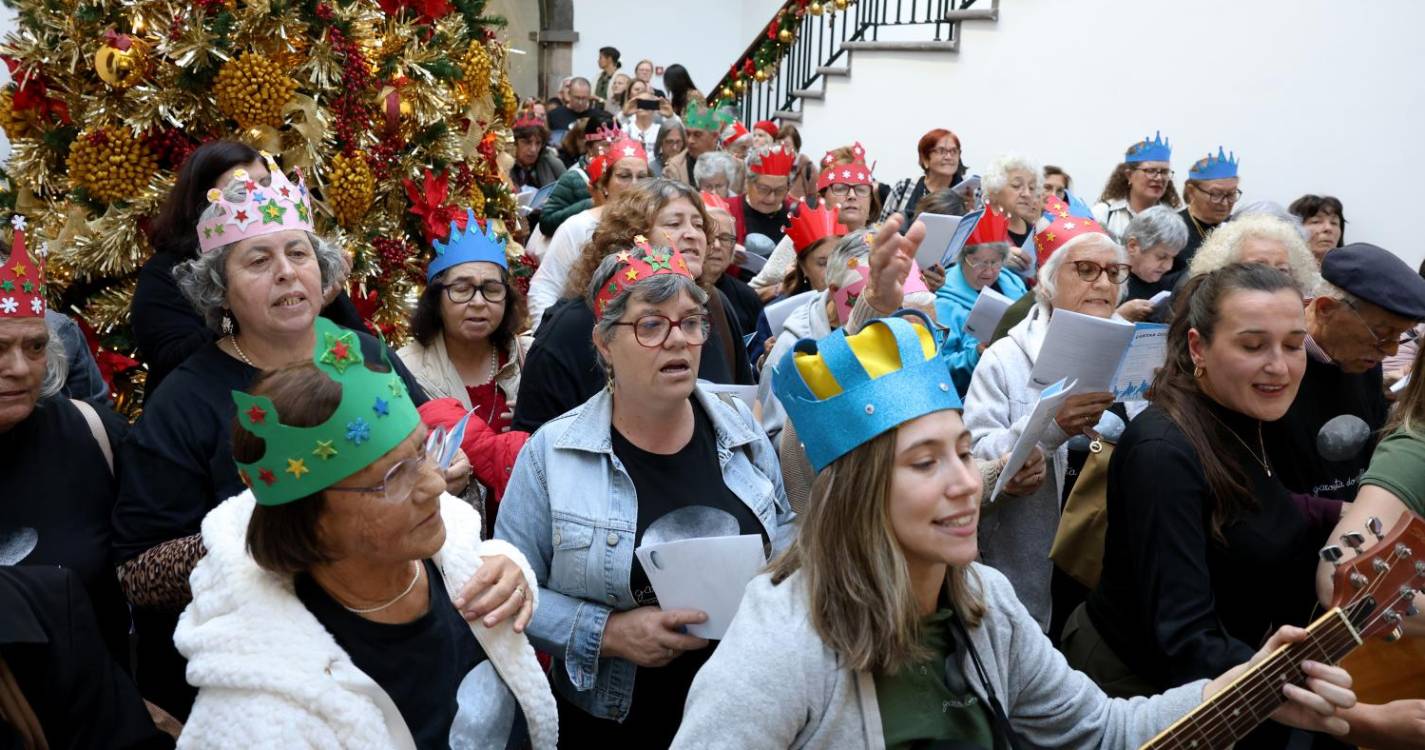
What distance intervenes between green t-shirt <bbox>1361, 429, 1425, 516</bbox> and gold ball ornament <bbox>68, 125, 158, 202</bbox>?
415cm

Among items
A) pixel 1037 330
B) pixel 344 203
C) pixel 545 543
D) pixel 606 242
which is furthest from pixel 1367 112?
pixel 545 543

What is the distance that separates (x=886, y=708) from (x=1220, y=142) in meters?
8.47

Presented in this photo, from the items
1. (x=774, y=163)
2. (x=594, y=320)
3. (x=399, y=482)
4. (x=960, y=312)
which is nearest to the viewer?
(x=399, y=482)

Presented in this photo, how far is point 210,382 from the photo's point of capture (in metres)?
3.09

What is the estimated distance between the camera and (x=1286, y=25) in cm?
882

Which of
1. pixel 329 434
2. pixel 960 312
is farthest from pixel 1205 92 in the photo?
pixel 329 434

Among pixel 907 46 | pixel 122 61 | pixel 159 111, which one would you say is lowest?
pixel 159 111

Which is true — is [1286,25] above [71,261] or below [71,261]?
above

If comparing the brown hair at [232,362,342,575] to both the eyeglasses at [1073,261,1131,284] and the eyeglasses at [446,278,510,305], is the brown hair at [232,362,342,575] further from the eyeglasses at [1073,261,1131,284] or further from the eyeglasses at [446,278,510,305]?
the eyeglasses at [1073,261,1131,284]

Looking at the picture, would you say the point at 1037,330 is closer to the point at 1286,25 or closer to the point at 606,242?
the point at 606,242

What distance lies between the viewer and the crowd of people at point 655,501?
216 centimetres

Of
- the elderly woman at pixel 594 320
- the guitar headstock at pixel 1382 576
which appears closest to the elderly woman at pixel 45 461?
the elderly woman at pixel 594 320

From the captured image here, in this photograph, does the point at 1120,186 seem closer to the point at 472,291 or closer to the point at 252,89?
the point at 472,291

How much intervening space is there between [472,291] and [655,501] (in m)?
1.75
